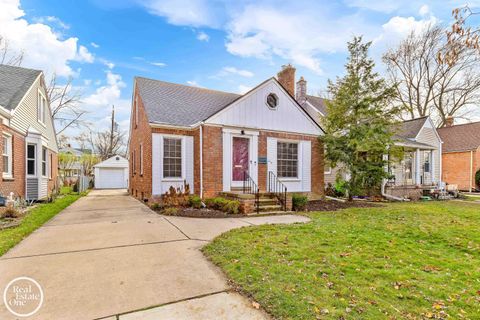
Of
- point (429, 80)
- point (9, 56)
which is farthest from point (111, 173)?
point (429, 80)

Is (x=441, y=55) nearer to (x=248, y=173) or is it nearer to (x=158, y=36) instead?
(x=248, y=173)

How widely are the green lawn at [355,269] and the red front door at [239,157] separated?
465cm

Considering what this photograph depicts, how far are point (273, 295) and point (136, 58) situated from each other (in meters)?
16.3

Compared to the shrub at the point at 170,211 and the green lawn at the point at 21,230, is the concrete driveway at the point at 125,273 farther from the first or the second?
the shrub at the point at 170,211

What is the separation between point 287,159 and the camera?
12016 mm

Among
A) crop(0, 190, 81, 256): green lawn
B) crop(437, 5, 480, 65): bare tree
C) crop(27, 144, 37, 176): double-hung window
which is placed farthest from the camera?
crop(27, 144, 37, 176): double-hung window

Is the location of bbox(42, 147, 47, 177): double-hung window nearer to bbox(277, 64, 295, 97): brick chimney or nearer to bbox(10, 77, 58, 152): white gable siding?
bbox(10, 77, 58, 152): white gable siding

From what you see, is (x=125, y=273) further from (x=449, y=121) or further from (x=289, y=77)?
(x=449, y=121)

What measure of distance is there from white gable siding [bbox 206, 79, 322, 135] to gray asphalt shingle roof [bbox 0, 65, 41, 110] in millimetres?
7475

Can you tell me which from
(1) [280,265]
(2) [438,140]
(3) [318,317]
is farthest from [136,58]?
(2) [438,140]

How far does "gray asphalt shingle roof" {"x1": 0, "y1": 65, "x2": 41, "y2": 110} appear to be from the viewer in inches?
383

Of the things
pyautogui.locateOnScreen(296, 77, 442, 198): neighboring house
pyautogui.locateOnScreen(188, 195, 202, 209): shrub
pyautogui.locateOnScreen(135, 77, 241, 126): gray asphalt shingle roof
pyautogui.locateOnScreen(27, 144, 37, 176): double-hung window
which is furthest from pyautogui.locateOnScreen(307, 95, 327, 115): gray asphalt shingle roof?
pyautogui.locateOnScreen(27, 144, 37, 176): double-hung window

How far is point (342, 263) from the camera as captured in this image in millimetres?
3879

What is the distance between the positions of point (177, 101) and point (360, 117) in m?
8.48
